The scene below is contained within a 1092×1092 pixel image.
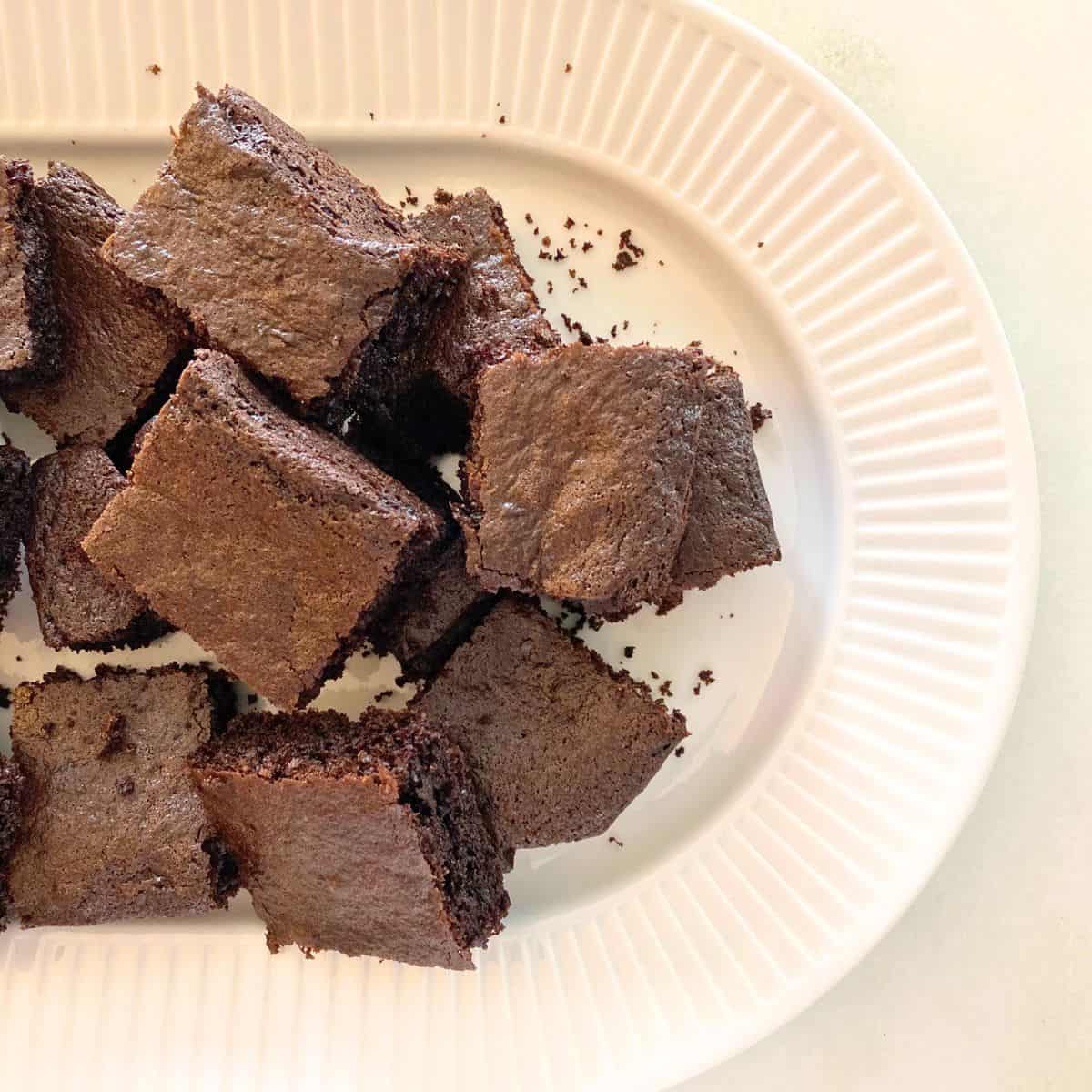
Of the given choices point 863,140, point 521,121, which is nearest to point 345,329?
point 521,121

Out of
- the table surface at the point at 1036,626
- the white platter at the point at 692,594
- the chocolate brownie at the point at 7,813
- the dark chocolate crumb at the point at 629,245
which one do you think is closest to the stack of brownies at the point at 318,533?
the chocolate brownie at the point at 7,813

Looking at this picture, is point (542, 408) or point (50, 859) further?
point (50, 859)

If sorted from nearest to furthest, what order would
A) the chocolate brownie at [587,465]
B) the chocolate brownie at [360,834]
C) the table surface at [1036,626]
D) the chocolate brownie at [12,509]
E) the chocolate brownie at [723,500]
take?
the chocolate brownie at [587,465] < the chocolate brownie at [360,834] < the chocolate brownie at [723,500] < the chocolate brownie at [12,509] < the table surface at [1036,626]

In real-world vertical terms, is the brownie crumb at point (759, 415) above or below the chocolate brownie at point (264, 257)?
above

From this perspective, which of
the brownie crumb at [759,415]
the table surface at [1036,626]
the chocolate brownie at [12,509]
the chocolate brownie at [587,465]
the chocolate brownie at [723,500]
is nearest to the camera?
the chocolate brownie at [587,465]

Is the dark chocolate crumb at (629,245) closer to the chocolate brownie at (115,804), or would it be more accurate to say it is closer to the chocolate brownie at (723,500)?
the chocolate brownie at (723,500)

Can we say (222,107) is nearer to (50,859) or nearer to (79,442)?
(79,442)

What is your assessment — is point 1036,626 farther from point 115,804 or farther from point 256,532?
point 115,804
